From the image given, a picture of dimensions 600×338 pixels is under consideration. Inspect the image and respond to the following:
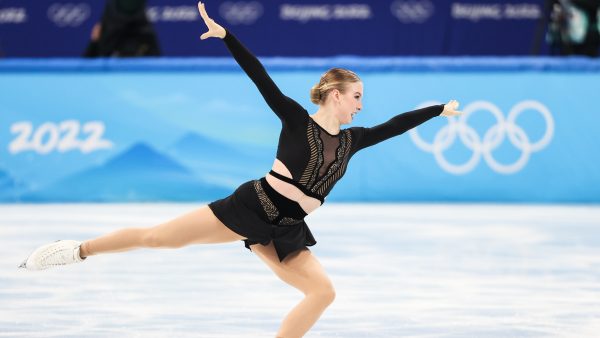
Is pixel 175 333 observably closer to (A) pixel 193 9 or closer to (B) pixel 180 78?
(B) pixel 180 78

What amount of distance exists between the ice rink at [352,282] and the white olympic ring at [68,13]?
4.44 metres

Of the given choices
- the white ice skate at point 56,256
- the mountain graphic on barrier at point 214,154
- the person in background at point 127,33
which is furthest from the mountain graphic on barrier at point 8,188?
the white ice skate at point 56,256

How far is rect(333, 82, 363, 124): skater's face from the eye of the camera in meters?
4.21

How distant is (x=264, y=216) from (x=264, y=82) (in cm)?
53

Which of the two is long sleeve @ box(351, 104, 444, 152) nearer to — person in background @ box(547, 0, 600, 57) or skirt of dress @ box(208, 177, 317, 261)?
skirt of dress @ box(208, 177, 317, 261)

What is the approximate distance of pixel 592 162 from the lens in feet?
31.4

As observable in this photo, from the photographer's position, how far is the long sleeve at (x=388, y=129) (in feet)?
14.3

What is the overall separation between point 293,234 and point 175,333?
719 mm

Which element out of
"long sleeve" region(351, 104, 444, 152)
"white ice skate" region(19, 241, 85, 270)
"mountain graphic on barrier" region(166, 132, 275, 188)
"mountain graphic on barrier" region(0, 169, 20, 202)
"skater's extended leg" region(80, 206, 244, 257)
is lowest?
"mountain graphic on barrier" region(0, 169, 20, 202)

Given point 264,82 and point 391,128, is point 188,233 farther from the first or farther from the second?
point 391,128

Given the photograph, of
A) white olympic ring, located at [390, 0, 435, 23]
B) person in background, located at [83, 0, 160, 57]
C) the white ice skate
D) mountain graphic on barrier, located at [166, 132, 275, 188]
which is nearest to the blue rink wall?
mountain graphic on barrier, located at [166, 132, 275, 188]

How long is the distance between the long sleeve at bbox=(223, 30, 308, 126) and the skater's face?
179mm

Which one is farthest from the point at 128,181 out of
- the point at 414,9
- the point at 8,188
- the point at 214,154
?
the point at 414,9

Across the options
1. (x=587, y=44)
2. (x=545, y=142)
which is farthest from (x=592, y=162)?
(x=587, y=44)
